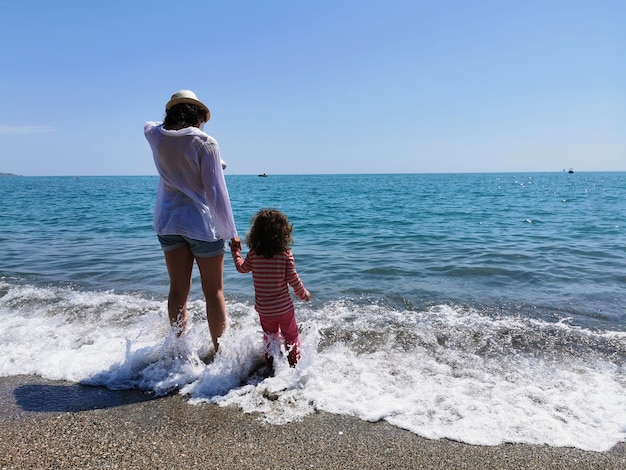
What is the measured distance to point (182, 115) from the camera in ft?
10.8

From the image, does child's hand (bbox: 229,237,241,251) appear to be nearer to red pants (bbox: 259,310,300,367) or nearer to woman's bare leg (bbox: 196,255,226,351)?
woman's bare leg (bbox: 196,255,226,351)

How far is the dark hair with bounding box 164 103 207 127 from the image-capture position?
10.8ft

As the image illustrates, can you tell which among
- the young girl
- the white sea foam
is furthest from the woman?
the white sea foam

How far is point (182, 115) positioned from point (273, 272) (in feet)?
4.50

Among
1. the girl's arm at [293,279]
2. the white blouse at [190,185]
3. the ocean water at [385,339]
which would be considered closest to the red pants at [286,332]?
the ocean water at [385,339]

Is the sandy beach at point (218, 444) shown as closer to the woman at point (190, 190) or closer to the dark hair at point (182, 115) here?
the woman at point (190, 190)

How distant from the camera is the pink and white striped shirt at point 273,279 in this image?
3482 millimetres

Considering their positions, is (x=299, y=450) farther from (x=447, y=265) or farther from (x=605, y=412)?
(x=447, y=265)

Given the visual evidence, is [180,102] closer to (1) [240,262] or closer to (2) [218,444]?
(1) [240,262]

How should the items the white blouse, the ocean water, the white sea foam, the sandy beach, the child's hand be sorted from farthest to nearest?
the child's hand, the white blouse, the ocean water, the white sea foam, the sandy beach

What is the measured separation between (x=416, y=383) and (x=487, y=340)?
1458 millimetres

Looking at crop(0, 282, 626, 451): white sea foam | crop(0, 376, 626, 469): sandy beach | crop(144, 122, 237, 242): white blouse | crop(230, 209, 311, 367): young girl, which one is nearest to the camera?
crop(0, 376, 626, 469): sandy beach

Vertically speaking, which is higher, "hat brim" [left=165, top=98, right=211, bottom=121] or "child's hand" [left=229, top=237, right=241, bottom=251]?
"hat brim" [left=165, top=98, right=211, bottom=121]

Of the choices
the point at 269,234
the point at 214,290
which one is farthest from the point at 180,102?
the point at 214,290
